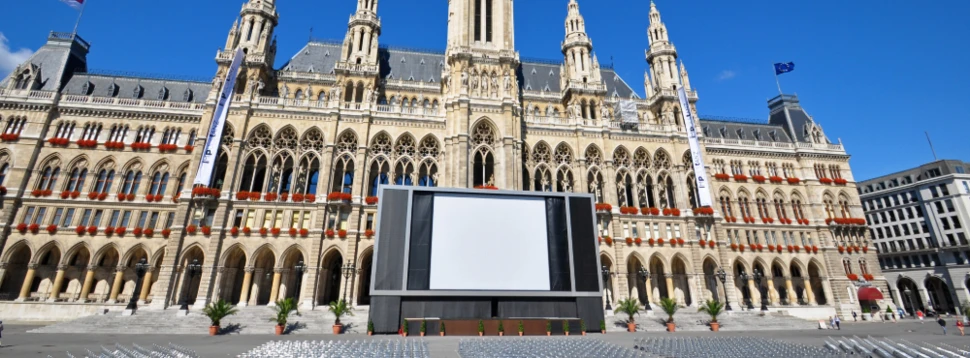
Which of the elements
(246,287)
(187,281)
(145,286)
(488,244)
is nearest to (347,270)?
(246,287)

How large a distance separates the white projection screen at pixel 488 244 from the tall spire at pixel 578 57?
2169cm

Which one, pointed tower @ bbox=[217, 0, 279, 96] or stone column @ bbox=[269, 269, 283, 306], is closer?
stone column @ bbox=[269, 269, 283, 306]

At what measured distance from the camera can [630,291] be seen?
3509cm

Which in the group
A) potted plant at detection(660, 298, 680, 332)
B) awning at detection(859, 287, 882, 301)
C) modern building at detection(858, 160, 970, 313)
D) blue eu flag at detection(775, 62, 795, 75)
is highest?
blue eu flag at detection(775, 62, 795, 75)

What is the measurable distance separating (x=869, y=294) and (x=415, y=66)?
49587 millimetres

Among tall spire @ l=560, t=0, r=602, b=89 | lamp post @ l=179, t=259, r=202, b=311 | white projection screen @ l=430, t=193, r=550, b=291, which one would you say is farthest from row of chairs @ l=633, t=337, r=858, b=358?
tall spire @ l=560, t=0, r=602, b=89

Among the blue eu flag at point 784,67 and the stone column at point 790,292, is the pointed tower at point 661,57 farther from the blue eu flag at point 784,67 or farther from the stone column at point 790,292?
the stone column at point 790,292

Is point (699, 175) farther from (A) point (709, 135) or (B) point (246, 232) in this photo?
(B) point (246, 232)

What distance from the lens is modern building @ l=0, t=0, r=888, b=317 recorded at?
97.9 feet

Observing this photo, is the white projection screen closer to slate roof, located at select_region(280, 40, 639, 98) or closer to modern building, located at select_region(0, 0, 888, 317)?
modern building, located at select_region(0, 0, 888, 317)

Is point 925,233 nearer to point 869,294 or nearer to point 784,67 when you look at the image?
point 869,294

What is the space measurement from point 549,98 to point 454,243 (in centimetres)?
2627

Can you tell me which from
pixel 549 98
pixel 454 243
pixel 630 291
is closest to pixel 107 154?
pixel 454 243

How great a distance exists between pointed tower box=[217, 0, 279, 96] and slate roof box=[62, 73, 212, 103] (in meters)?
5.86
